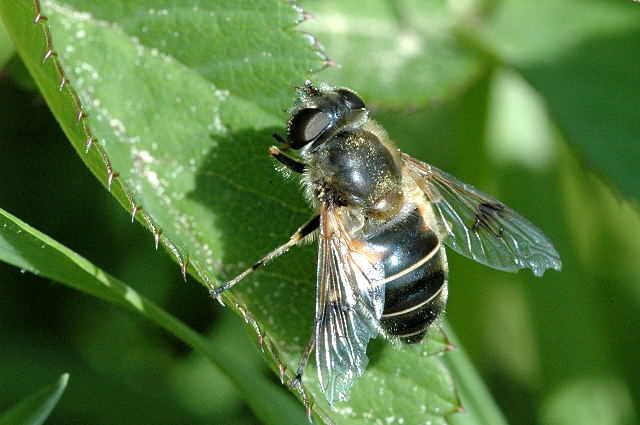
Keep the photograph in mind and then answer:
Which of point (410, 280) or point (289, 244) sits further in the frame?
point (289, 244)

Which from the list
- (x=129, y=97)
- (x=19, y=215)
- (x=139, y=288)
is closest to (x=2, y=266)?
(x=19, y=215)

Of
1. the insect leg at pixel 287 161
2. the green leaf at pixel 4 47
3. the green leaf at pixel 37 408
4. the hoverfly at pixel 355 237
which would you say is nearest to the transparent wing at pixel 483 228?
the hoverfly at pixel 355 237

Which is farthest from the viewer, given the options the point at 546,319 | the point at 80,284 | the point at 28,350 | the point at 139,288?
the point at 546,319

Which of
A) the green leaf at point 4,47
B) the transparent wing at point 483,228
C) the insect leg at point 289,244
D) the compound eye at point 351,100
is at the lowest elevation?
the transparent wing at point 483,228

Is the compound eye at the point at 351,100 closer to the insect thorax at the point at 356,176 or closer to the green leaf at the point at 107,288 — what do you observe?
the insect thorax at the point at 356,176

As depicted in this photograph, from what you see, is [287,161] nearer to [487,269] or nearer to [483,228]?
[483,228]

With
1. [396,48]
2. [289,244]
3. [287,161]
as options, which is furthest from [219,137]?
[396,48]

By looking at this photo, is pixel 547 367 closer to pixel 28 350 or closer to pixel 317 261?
pixel 317 261
